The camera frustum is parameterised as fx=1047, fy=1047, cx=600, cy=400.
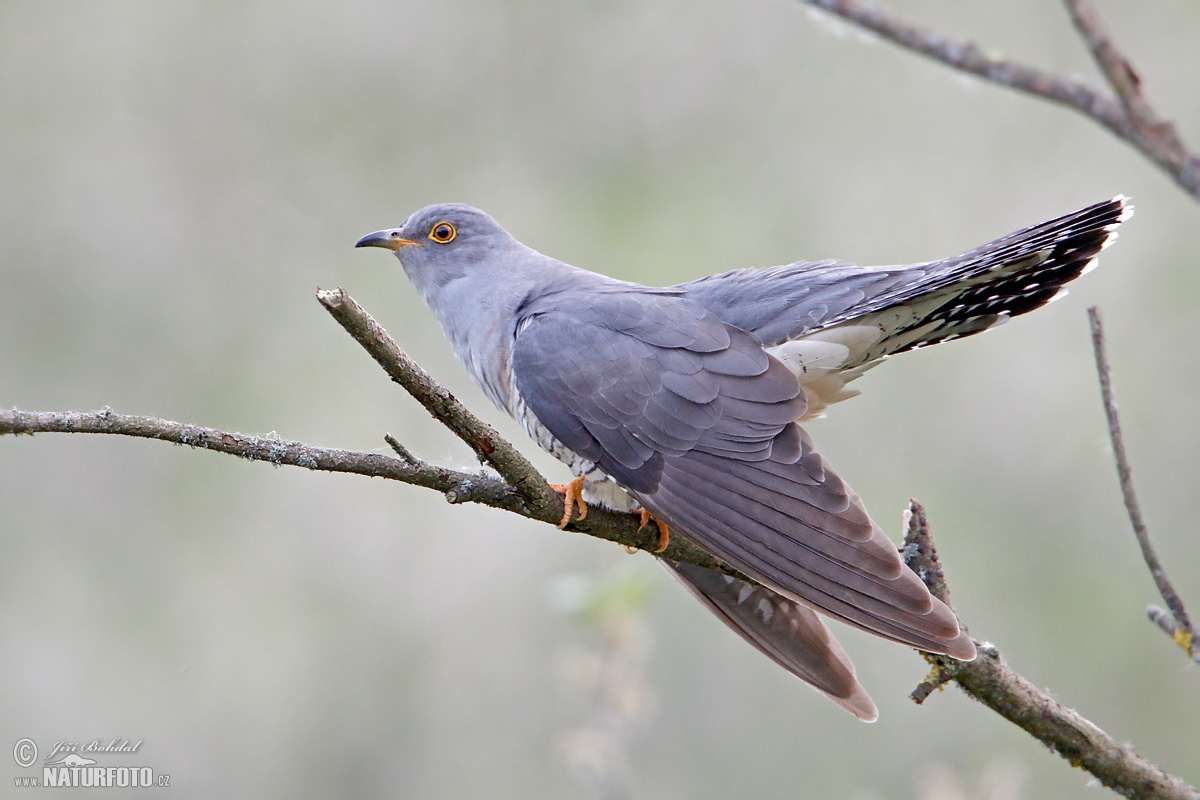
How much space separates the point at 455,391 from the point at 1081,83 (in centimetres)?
391

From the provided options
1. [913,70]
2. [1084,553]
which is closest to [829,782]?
[1084,553]

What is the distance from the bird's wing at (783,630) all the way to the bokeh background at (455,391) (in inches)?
100

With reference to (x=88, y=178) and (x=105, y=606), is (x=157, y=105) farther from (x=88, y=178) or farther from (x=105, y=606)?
(x=105, y=606)

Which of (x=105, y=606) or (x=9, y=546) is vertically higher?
(x=9, y=546)

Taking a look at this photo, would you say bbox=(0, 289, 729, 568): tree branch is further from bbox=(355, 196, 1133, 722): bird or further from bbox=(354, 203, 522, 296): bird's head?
bbox=(354, 203, 522, 296): bird's head

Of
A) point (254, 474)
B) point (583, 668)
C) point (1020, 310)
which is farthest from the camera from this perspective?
point (254, 474)

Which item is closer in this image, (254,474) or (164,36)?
(254,474)

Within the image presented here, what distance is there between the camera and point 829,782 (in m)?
5.73

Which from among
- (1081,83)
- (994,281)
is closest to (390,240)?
(994,281)

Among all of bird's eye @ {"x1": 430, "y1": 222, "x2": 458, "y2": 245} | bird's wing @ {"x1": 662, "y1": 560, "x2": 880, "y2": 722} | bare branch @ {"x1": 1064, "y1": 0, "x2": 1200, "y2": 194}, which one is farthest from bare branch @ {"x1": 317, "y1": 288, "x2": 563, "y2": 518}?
bird's eye @ {"x1": 430, "y1": 222, "x2": 458, "y2": 245}

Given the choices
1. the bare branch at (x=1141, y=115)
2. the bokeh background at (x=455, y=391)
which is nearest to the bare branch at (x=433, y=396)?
the bare branch at (x=1141, y=115)

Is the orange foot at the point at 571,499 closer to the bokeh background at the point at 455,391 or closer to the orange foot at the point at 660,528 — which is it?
the orange foot at the point at 660,528

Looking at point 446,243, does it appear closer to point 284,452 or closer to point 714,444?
point 714,444

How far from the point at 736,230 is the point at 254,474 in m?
3.42
